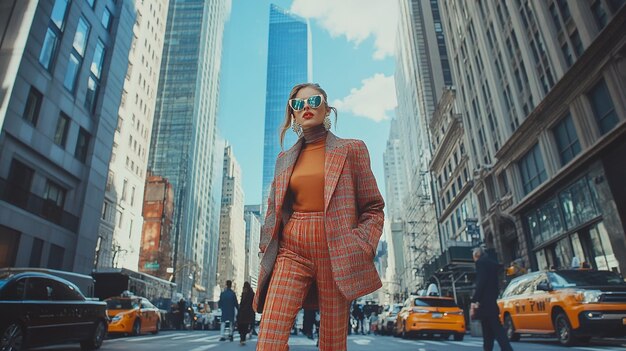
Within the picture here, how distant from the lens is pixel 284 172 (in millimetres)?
2703

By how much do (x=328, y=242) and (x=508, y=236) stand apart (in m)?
30.2

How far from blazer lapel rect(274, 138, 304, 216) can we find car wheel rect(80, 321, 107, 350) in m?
9.50

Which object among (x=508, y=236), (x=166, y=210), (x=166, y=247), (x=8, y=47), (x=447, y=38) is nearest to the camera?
(x=8, y=47)

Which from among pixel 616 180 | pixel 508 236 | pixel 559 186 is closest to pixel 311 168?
pixel 616 180

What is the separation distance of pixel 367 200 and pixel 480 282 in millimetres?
5270

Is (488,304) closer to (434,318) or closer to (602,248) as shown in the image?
(434,318)

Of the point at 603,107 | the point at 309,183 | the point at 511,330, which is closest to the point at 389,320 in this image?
the point at 511,330

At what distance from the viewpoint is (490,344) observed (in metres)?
6.77

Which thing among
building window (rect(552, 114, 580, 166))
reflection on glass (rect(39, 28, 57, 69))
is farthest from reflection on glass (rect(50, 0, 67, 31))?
building window (rect(552, 114, 580, 166))

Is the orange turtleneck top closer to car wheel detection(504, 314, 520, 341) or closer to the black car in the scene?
the black car

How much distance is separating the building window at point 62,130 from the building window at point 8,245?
5553 mm

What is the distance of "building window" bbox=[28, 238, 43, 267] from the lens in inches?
806

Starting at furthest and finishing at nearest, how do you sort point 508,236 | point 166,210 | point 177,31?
point 177,31 → point 166,210 → point 508,236

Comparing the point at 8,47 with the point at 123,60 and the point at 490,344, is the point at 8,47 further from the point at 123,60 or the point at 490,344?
the point at 490,344
